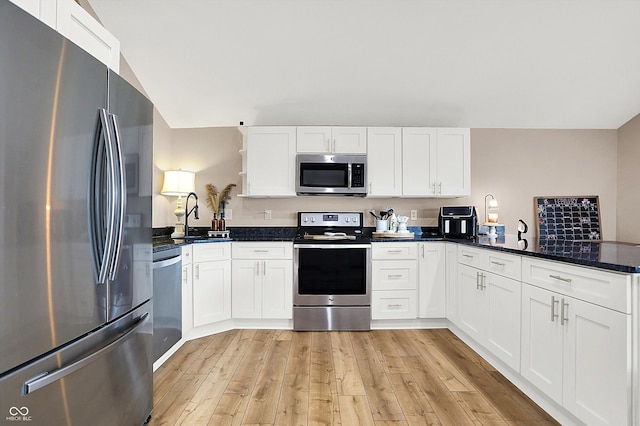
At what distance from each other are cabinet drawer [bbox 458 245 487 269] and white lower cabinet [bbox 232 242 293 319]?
1531 mm

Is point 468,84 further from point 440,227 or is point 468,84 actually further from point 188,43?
point 188,43

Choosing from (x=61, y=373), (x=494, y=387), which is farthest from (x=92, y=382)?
(x=494, y=387)

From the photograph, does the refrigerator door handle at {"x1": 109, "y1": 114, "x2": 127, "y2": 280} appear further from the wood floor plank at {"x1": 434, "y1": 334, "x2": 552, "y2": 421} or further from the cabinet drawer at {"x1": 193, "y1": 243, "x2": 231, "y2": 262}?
the wood floor plank at {"x1": 434, "y1": 334, "x2": 552, "y2": 421}

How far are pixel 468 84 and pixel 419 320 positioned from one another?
2342mm

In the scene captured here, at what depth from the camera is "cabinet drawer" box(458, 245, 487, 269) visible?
8.41 ft

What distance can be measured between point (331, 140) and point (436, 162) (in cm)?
114

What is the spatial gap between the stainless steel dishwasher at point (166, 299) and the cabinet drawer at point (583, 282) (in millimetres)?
2316

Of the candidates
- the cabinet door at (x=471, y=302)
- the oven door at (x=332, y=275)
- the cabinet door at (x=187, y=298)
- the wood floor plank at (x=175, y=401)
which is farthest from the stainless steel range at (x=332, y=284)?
the wood floor plank at (x=175, y=401)

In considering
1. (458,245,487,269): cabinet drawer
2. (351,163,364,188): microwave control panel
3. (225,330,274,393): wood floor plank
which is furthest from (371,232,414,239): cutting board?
(225,330,274,393): wood floor plank

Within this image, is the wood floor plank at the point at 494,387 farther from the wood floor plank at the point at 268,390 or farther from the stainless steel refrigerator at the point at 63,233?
the stainless steel refrigerator at the point at 63,233

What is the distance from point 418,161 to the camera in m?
3.64

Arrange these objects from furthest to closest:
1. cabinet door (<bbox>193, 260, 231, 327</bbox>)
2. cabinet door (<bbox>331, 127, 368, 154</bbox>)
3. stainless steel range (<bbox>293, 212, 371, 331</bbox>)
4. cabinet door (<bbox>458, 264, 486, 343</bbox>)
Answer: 1. cabinet door (<bbox>331, 127, 368, 154</bbox>)
2. stainless steel range (<bbox>293, 212, 371, 331</bbox>)
3. cabinet door (<bbox>193, 260, 231, 327</bbox>)
4. cabinet door (<bbox>458, 264, 486, 343</bbox>)

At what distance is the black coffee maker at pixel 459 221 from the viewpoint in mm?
3492

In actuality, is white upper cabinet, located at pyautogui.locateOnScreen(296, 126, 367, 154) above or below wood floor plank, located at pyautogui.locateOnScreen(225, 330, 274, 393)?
above
